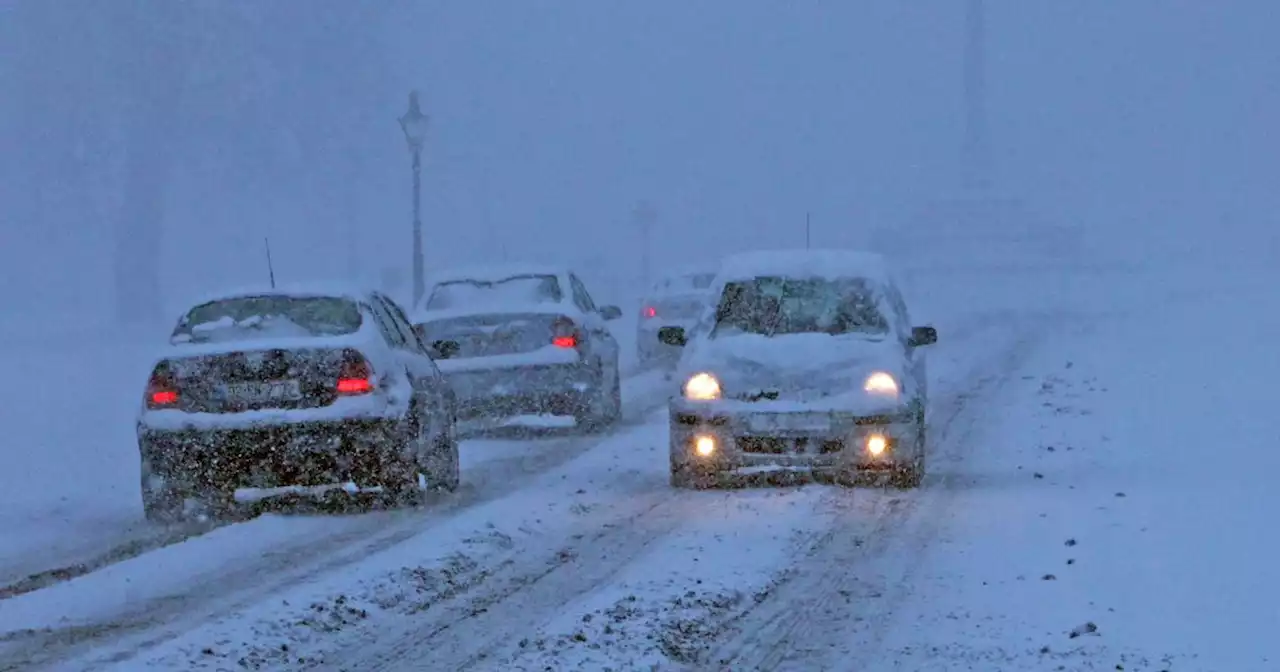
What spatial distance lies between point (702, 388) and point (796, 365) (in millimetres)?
638

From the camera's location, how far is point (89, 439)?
66.5ft

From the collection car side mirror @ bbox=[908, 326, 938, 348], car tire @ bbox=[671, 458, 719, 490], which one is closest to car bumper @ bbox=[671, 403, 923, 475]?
car tire @ bbox=[671, 458, 719, 490]

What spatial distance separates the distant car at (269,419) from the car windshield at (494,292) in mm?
5790

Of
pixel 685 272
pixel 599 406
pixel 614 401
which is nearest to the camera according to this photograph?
pixel 599 406

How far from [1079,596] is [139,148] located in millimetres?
42149

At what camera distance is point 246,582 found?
982cm

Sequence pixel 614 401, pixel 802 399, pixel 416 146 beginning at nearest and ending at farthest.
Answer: pixel 802 399, pixel 614 401, pixel 416 146

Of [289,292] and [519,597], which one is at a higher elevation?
[289,292]

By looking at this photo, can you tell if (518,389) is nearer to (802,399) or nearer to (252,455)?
(802,399)

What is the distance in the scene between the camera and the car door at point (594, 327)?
18422mm

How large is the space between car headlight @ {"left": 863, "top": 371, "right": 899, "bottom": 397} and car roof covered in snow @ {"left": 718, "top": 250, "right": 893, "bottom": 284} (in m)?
1.38

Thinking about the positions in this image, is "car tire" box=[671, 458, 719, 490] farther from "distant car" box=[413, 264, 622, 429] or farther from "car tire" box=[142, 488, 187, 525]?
"distant car" box=[413, 264, 622, 429]

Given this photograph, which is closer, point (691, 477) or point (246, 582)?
point (246, 582)

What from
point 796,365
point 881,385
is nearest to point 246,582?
point 796,365
